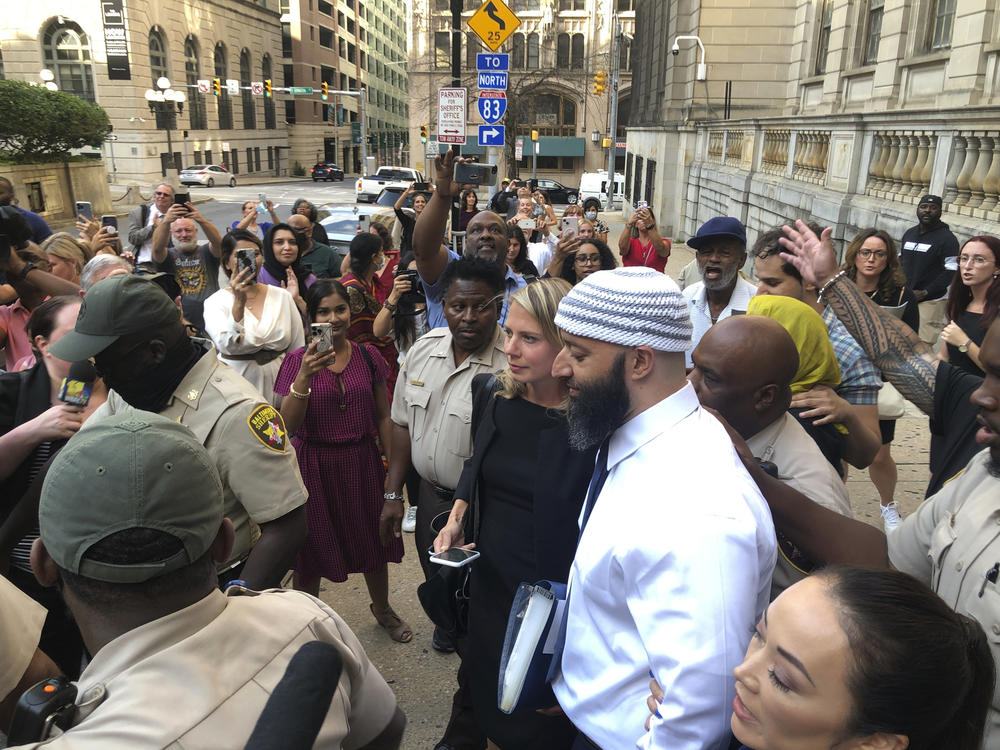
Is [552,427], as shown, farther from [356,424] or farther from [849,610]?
[356,424]

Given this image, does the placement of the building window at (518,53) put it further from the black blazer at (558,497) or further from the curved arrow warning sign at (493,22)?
the black blazer at (558,497)

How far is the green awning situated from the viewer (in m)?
57.2

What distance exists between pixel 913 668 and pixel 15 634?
197 centimetres

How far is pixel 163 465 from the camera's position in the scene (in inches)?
57.5

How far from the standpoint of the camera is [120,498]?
140 centimetres

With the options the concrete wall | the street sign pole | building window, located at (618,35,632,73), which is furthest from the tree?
building window, located at (618,35,632,73)

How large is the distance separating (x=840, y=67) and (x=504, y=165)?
4245 centimetres

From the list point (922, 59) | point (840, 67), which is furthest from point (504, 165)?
point (922, 59)

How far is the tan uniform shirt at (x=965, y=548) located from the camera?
1800 mm

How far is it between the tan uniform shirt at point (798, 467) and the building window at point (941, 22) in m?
10.5

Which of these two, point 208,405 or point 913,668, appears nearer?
point 913,668

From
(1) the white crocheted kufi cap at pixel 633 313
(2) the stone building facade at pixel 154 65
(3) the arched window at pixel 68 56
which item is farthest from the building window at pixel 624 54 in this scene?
(1) the white crocheted kufi cap at pixel 633 313

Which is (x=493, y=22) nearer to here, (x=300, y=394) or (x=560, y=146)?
(x=300, y=394)

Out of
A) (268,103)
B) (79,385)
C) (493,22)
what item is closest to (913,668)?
(79,385)
